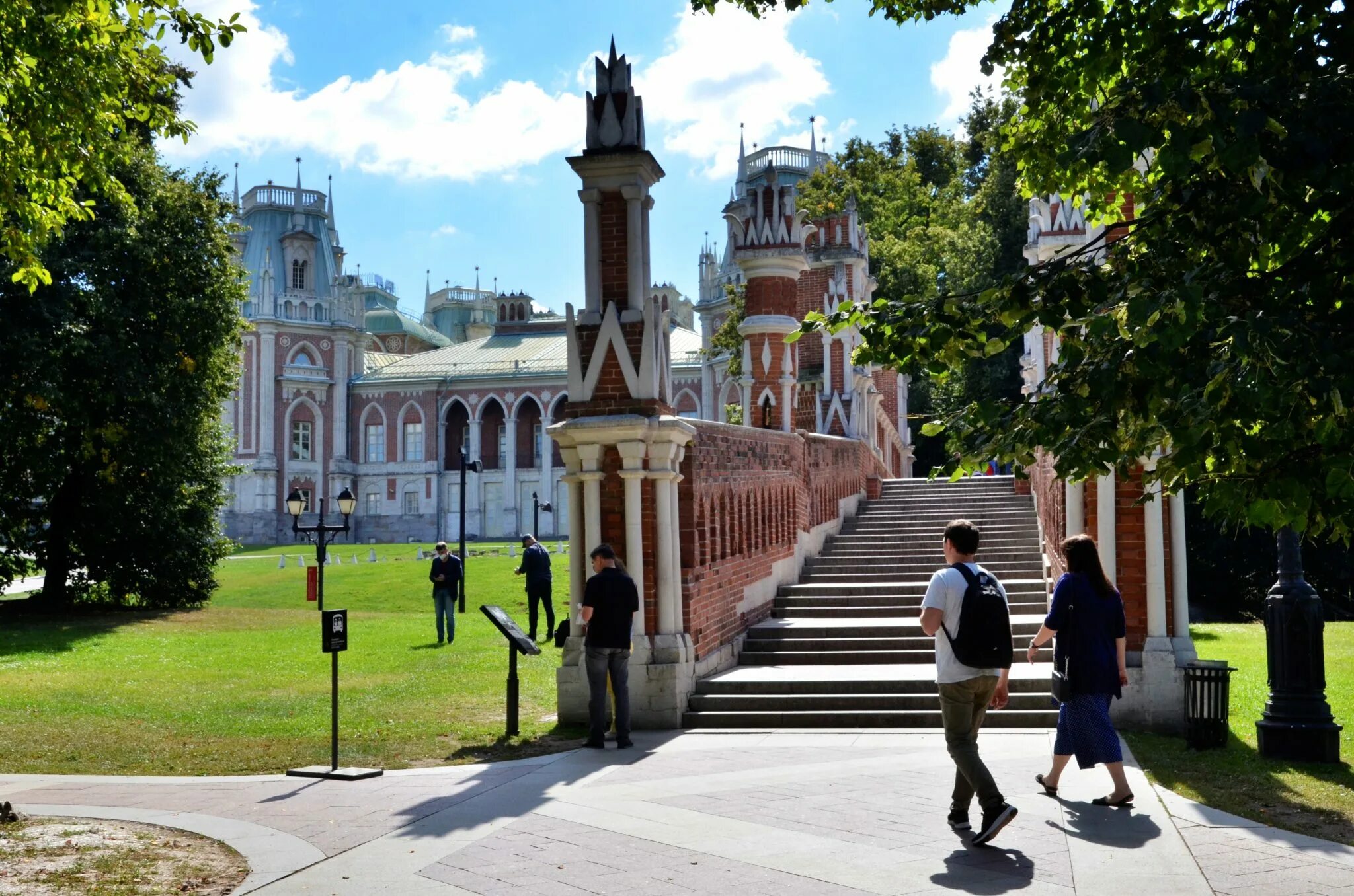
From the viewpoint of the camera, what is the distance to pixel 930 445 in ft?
164

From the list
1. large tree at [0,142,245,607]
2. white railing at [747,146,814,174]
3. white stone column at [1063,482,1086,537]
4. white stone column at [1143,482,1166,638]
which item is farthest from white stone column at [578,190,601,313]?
white railing at [747,146,814,174]

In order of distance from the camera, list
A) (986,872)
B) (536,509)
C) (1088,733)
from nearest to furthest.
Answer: (986,872), (1088,733), (536,509)

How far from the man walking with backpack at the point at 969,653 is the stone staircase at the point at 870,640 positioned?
4410mm

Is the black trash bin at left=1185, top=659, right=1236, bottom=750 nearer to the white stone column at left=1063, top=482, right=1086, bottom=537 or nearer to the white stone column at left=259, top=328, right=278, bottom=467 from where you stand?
the white stone column at left=1063, top=482, right=1086, bottom=537

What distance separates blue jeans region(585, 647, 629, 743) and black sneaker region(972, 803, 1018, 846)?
160 inches

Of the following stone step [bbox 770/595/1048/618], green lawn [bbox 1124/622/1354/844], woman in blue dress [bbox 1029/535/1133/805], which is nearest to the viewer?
green lawn [bbox 1124/622/1354/844]

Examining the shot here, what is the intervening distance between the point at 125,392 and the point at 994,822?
20.9 meters

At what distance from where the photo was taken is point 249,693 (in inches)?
568

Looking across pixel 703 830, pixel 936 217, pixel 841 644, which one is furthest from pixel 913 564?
pixel 936 217

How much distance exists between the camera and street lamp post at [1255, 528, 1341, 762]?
9266mm

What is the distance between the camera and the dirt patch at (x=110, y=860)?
242 inches

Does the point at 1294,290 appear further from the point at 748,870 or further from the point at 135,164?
the point at 135,164

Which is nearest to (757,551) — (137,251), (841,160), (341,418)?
(137,251)

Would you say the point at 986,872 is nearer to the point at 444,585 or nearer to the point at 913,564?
the point at 913,564
